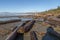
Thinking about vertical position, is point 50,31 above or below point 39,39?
above

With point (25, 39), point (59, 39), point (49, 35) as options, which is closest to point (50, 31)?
point (49, 35)

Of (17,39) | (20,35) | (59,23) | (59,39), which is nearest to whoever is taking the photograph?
(59,39)

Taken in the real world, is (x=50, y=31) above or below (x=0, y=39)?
above

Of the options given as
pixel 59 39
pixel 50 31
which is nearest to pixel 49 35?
pixel 50 31

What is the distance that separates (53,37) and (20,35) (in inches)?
107

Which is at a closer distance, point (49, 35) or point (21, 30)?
point (49, 35)

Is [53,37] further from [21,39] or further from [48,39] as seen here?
[21,39]

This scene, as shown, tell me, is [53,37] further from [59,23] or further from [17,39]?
[59,23]

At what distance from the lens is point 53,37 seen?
9156 mm

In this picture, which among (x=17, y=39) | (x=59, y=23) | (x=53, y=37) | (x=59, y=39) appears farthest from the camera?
(x=59, y=23)

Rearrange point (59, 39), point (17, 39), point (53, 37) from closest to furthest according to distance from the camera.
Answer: point (59, 39)
point (53, 37)
point (17, 39)

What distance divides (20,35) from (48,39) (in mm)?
2581

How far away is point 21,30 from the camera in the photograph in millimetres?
10352

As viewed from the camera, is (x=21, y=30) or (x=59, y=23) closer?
(x=21, y=30)
